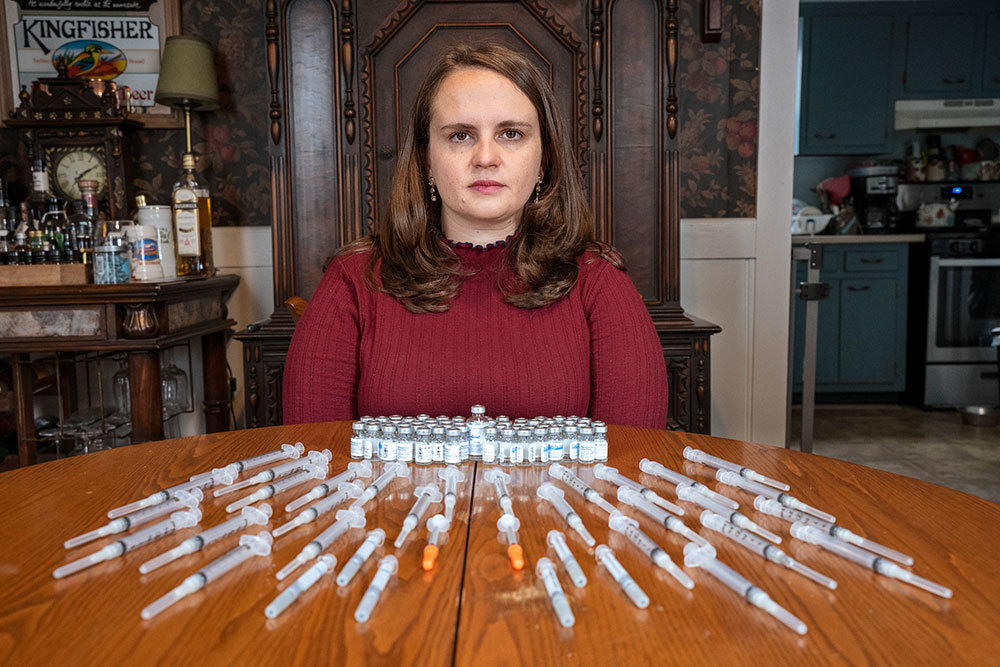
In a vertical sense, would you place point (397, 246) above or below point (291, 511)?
above

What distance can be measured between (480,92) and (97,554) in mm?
1013

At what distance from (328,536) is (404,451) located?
253mm

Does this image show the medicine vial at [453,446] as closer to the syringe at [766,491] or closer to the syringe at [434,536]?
the syringe at [434,536]

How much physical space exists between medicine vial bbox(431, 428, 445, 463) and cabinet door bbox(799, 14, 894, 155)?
4634mm

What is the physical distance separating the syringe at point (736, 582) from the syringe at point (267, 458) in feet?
1.77

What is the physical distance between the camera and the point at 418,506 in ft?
2.59

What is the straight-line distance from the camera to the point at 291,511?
2.58 ft

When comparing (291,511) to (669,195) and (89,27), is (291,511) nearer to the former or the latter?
(669,195)

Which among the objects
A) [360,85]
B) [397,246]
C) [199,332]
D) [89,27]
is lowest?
[199,332]

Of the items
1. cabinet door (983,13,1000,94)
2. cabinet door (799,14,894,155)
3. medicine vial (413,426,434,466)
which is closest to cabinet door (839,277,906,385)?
cabinet door (799,14,894,155)

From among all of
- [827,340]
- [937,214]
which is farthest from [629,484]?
[937,214]

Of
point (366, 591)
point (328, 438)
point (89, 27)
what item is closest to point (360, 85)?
point (89, 27)

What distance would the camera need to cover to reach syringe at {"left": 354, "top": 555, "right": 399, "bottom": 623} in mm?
566

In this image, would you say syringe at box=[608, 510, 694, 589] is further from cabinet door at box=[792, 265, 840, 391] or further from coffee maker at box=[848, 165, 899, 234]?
coffee maker at box=[848, 165, 899, 234]
